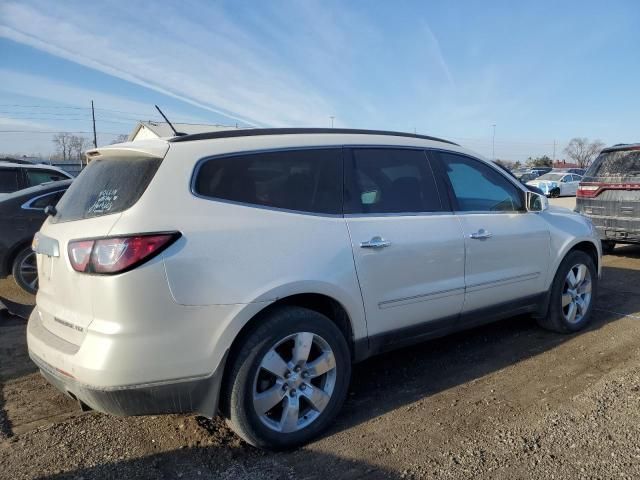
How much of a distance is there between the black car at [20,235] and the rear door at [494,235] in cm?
522

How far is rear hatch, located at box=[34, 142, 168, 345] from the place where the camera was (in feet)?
8.49

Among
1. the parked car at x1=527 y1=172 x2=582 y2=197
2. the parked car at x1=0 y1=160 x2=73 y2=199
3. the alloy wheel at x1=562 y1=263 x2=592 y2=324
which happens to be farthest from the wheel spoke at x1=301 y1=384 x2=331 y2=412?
the parked car at x1=527 y1=172 x2=582 y2=197

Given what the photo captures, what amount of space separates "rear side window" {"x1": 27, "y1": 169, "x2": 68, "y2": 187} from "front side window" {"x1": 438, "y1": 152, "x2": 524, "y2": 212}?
7.02 metres

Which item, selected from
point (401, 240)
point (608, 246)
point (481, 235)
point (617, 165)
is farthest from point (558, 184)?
point (401, 240)

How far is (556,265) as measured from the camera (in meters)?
4.61

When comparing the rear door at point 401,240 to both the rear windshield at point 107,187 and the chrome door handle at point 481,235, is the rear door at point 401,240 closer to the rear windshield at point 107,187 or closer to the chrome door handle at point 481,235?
the chrome door handle at point 481,235

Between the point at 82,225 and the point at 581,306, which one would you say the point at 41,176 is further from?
the point at 581,306

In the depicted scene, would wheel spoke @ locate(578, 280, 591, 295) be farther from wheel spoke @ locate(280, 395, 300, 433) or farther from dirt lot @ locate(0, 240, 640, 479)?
wheel spoke @ locate(280, 395, 300, 433)

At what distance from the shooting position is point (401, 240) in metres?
3.36

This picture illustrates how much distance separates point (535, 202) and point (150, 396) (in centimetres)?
345

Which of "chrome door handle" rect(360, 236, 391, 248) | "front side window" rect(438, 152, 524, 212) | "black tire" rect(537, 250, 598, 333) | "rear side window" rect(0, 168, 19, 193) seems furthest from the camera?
"rear side window" rect(0, 168, 19, 193)

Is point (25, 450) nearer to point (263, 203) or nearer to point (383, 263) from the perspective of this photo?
point (263, 203)

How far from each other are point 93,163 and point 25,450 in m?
1.71

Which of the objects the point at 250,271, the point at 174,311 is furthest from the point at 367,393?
the point at 174,311
